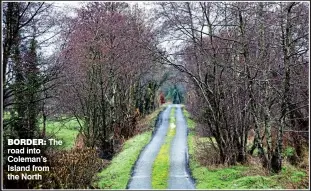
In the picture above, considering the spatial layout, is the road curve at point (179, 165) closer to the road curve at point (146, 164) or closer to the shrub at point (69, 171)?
the road curve at point (146, 164)

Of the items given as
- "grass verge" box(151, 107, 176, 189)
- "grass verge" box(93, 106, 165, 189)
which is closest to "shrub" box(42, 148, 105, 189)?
Answer: "grass verge" box(93, 106, 165, 189)

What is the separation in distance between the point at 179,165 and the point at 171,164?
0.54 metres

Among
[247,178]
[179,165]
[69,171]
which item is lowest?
[179,165]

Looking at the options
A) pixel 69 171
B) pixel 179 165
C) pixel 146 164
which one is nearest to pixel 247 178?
pixel 69 171

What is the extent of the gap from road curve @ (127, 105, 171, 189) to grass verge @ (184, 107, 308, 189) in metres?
1.93

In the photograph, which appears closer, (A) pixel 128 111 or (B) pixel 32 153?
(B) pixel 32 153

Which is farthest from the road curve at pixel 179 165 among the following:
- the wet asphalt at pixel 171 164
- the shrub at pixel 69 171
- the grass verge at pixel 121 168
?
the shrub at pixel 69 171

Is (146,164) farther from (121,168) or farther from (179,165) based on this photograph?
(121,168)

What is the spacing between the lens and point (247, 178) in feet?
46.6

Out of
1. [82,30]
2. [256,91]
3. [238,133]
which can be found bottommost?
[238,133]

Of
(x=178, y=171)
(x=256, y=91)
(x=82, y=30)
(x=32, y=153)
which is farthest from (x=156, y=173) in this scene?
(x=82, y=30)

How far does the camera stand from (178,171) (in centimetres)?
1842

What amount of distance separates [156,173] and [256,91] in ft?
17.4

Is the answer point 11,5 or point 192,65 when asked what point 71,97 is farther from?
point 11,5
